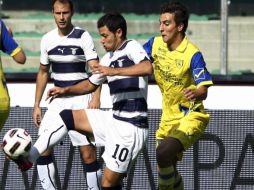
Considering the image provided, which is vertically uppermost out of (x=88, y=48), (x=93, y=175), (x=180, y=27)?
(x=180, y=27)

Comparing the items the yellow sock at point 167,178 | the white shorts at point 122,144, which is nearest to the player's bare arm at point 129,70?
the white shorts at point 122,144

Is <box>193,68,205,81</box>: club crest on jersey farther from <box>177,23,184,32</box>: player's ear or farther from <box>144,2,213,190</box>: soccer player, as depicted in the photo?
<box>177,23,184,32</box>: player's ear

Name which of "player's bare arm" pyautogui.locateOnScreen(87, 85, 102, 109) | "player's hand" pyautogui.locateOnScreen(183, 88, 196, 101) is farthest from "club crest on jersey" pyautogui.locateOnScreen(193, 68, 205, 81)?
"player's bare arm" pyautogui.locateOnScreen(87, 85, 102, 109)

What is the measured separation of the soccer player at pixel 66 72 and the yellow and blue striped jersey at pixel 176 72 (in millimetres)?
642

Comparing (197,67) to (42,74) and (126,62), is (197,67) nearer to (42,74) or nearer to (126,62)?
(126,62)


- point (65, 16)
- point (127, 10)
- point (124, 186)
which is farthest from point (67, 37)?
point (127, 10)

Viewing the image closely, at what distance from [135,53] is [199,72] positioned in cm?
64

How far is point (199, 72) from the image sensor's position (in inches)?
294

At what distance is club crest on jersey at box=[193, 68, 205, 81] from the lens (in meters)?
7.42

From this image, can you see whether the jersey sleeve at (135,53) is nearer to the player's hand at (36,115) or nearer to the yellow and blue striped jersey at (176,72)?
the yellow and blue striped jersey at (176,72)

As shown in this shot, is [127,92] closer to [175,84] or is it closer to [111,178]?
[175,84]

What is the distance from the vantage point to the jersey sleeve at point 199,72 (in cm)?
739

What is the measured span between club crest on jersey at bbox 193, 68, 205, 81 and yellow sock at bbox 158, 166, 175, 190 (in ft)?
2.77

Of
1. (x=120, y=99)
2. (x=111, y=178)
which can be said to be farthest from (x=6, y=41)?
(x=111, y=178)
